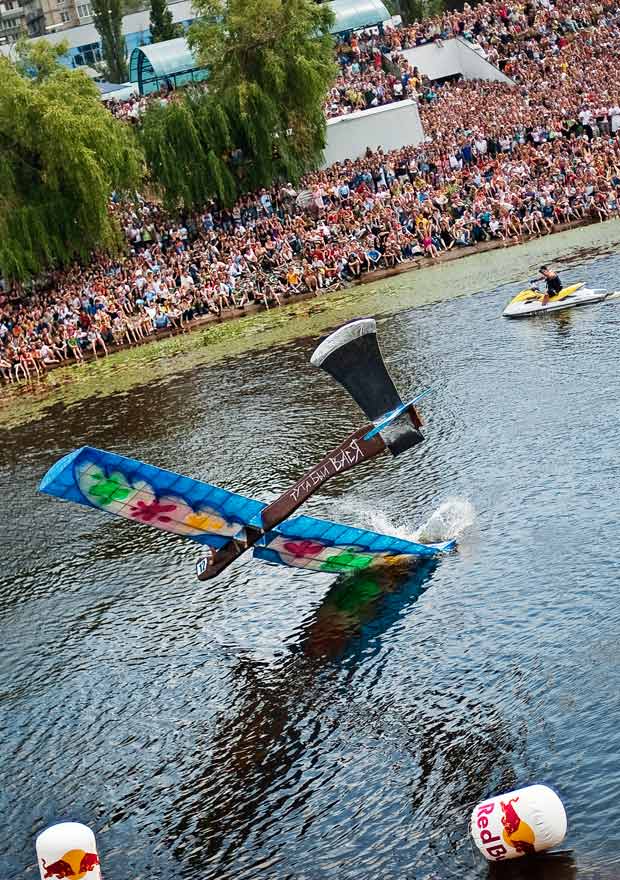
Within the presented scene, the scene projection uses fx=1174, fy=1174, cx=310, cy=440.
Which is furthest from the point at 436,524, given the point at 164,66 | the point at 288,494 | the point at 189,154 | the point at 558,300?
the point at 164,66

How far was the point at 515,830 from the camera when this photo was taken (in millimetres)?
14781

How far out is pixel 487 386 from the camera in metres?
37.5

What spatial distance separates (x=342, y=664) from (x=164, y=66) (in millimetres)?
78076

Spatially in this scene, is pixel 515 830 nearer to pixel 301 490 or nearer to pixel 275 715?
pixel 275 715

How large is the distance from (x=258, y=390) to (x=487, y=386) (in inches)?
402

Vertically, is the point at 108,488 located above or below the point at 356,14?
below

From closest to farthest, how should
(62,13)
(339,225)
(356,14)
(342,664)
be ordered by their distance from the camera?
(342,664) → (339,225) → (356,14) → (62,13)

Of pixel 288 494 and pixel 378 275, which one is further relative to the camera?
pixel 378 275

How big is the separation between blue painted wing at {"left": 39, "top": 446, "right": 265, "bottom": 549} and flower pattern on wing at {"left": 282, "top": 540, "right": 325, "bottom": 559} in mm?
1457

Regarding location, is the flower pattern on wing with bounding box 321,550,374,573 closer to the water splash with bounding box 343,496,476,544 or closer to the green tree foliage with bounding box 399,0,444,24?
the water splash with bounding box 343,496,476,544

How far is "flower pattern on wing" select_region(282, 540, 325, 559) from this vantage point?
25047 mm

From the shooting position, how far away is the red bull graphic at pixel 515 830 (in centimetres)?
1474

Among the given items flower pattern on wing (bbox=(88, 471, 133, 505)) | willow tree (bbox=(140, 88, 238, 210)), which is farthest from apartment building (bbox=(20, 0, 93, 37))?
flower pattern on wing (bbox=(88, 471, 133, 505))

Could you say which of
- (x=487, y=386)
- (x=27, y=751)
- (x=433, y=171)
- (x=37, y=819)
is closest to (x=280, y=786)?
(x=37, y=819)
